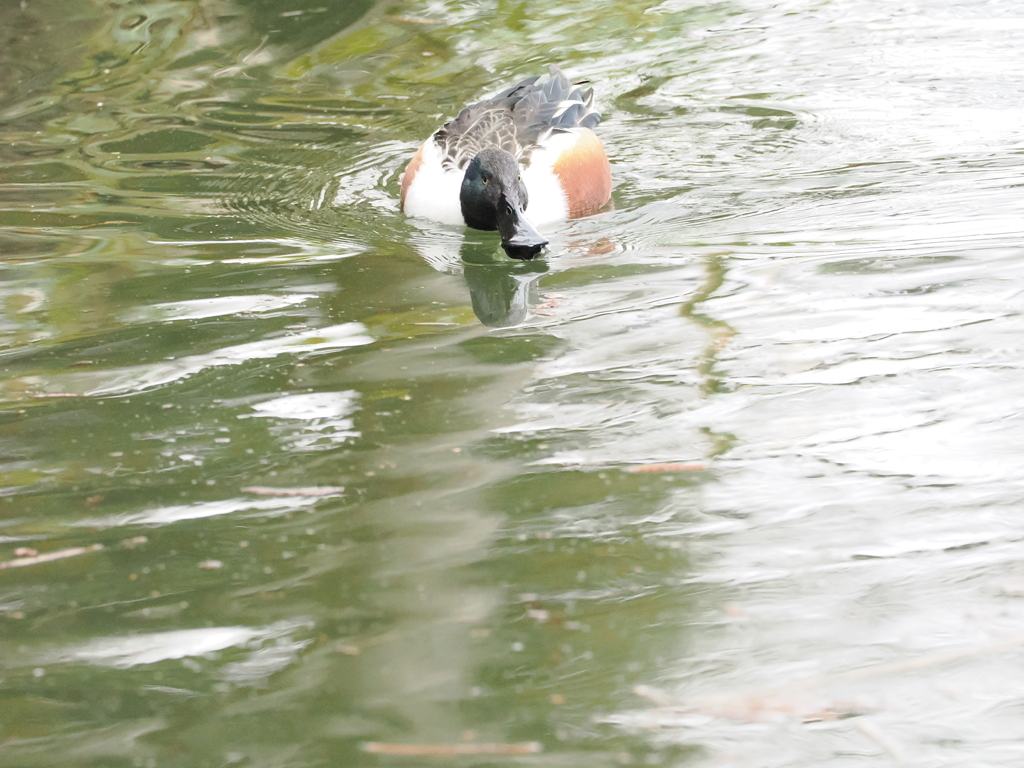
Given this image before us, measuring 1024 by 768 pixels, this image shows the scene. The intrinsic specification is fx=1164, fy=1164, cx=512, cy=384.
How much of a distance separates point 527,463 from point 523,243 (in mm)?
2119

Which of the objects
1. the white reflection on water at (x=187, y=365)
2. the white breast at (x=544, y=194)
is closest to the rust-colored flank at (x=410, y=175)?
the white breast at (x=544, y=194)

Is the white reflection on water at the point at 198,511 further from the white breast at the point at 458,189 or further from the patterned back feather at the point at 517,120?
the patterned back feather at the point at 517,120

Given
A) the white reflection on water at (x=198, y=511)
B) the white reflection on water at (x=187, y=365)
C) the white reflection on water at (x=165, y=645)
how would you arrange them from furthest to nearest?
the white reflection on water at (x=187, y=365), the white reflection on water at (x=198, y=511), the white reflection on water at (x=165, y=645)

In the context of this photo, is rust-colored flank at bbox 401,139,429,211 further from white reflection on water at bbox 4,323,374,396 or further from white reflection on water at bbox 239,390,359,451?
white reflection on water at bbox 239,390,359,451

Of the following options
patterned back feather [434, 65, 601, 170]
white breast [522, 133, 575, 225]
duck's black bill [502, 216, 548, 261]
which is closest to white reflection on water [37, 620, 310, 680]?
duck's black bill [502, 216, 548, 261]

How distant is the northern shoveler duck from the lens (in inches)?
226

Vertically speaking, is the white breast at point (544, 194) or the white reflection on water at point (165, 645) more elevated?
the white breast at point (544, 194)

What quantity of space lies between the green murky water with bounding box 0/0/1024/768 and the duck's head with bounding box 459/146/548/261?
0.14 meters

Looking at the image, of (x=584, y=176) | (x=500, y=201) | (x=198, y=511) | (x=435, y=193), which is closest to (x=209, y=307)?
(x=500, y=201)

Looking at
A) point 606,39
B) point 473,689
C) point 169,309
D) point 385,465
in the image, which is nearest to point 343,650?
point 473,689

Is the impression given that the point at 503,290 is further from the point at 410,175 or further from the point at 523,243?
the point at 410,175

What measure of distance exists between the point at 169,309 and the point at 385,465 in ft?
5.89

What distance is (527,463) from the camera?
10.5 feet

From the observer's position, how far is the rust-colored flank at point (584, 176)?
602cm
